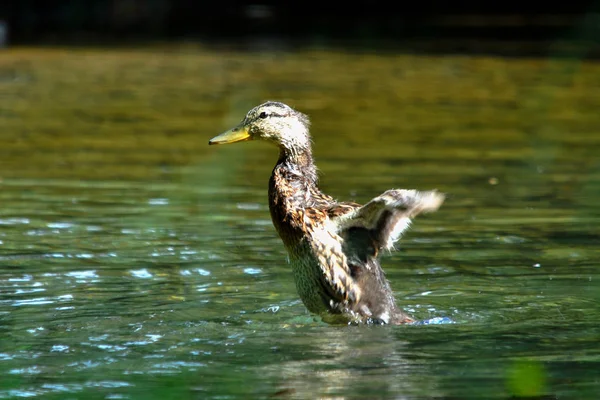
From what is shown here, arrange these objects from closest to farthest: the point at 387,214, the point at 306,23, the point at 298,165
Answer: the point at 387,214 < the point at 298,165 < the point at 306,23

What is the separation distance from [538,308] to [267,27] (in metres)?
26.6

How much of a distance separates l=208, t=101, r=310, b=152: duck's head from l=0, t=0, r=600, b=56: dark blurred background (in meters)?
17.3

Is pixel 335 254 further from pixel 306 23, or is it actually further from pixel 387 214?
pixel 306 23

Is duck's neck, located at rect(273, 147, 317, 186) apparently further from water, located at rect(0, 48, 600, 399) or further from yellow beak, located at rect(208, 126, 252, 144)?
water, located at rect(0, 48, 600, 399)

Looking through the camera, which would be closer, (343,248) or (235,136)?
(343,248)

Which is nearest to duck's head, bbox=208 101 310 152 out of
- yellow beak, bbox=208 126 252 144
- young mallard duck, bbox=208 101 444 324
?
yellow beak, bbox=208 126 252 144

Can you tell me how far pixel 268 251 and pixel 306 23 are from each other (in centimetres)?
2699

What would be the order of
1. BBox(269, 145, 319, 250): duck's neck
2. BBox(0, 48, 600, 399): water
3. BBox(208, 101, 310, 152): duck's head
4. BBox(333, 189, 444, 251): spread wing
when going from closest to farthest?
BBox(0, 48, 600, 399): water, BBox(333, 189, 444, 251): spread wing, BBox(269, 145, 319, 250): duck's neck, BBox(208, 101, 310, 152): duck's head

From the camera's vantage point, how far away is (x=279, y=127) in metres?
7.79

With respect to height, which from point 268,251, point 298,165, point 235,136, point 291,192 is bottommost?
point 268,251

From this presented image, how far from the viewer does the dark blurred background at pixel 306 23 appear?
93.9 ft

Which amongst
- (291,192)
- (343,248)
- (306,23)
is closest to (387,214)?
(343,248)

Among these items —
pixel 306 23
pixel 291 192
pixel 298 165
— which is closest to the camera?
pixel 291 192

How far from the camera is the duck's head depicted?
306 inches
